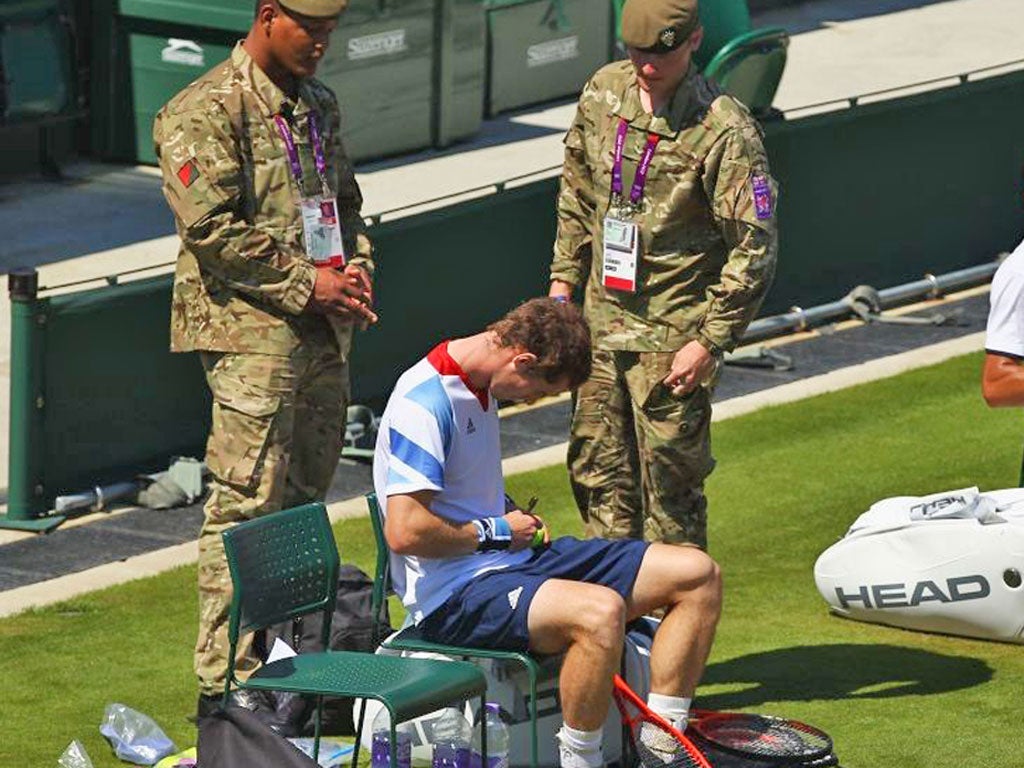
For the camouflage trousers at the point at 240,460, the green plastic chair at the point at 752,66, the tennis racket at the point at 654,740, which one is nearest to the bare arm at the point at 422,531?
the tennis racket at the point at 654,740

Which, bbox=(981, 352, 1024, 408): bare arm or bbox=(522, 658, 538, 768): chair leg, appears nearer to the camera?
bbox=(522, 658, 538, 768): chair leg

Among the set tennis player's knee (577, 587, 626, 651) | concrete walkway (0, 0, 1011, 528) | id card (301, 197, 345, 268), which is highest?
A: id card (301, 197, 345, 268)

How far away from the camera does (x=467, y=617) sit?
743 cm

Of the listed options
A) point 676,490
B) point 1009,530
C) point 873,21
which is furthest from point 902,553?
point 873,21

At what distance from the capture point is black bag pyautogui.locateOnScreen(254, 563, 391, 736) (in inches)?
321

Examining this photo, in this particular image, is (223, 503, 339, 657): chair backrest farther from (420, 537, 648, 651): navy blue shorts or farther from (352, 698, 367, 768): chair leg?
(420, 537, 648, 651): navy blue shorts

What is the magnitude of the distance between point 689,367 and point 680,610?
1.05 metres

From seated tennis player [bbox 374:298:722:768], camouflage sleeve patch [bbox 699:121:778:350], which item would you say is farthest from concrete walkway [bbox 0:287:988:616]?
camouflage sleeve patch [bbox 699:121:778:350]

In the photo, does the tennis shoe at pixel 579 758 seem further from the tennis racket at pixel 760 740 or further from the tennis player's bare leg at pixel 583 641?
the tennis racket at pixel 760 740

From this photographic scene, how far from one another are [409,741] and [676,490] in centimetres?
155

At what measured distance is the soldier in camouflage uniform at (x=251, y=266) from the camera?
8.15 meters

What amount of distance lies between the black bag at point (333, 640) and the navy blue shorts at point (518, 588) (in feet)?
1.88

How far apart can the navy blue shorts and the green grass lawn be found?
1.02 meters

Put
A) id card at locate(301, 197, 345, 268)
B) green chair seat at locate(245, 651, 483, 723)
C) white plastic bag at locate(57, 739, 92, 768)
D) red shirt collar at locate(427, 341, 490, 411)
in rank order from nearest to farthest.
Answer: green chair seat at locate(245, 651, 483, 723) → red shirt collar at locate(427, 341, 490, 411) → white plastic bag at locate(57, 739, 92, 768) → id card at locate(301, 197, 345, 268)
